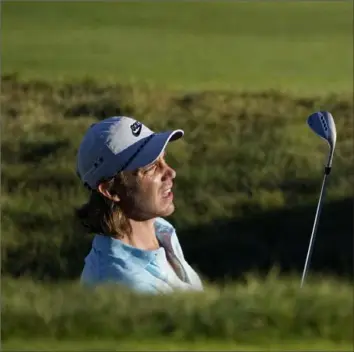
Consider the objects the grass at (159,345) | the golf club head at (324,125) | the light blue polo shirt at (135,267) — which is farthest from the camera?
the golf club head at (324,125)

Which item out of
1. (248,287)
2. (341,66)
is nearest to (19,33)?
(341,66)

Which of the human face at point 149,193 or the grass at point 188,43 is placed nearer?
the human face at point 149,193

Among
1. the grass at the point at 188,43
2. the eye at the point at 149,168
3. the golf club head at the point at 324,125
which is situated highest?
the grass at the point at 188,43

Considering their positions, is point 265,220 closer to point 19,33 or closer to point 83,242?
point 83,242

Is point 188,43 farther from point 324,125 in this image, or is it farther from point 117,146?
point 117,146

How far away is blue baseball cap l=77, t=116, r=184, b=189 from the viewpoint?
203cm

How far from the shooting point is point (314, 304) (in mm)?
1154

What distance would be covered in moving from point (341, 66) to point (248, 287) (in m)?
4.76

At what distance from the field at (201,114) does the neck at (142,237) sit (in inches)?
55.4

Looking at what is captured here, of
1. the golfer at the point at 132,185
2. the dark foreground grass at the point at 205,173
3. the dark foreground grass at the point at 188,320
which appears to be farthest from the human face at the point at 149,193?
the dark foreground grass at the point at 205,173

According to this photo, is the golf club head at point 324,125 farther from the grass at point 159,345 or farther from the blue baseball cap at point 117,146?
the grass at point 159,345

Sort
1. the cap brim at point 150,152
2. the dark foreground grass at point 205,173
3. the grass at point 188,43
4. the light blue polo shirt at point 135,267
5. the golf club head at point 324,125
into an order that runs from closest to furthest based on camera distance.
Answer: the light blue polo shirt at point 135,267 → the cap brim at point 150,152 → the golf club head at point 324,125 → the dark foreground grass at point 205,173 → the grass at point 188,43

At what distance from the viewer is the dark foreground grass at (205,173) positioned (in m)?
4.59

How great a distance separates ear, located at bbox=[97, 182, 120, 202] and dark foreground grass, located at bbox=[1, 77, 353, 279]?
7.08 ft
